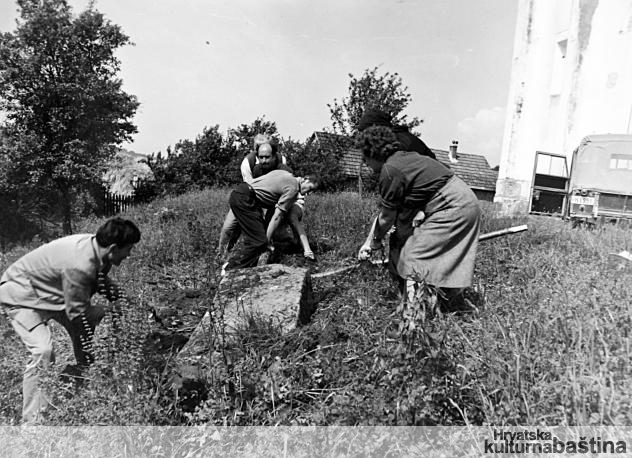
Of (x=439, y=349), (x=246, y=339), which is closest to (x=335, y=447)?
(x=439, y=349)

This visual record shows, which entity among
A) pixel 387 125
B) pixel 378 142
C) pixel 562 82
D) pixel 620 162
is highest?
pixel 562 82

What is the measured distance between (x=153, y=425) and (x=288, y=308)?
150 centimetres

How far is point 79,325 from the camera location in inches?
119

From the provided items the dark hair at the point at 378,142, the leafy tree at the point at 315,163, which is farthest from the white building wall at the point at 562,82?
the dark hair at the point at 378,142

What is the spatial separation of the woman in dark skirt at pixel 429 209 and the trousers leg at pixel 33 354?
2201mm

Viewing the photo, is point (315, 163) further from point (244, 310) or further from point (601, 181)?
point (244, 310)

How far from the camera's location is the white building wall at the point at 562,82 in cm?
1083

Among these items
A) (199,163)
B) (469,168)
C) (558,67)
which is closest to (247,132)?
(199,163)

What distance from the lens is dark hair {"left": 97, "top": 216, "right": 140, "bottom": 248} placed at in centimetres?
281

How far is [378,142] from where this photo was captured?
3.18 meters

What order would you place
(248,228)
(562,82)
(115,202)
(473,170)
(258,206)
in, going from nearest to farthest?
(248,228) < (258,206) < (562,82) < (115,202) < (473,170)

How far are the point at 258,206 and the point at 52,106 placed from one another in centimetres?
1508

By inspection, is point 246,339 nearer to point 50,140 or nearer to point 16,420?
point 16,420

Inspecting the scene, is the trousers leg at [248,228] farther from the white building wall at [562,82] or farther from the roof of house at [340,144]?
the roof of house at [340,144]
